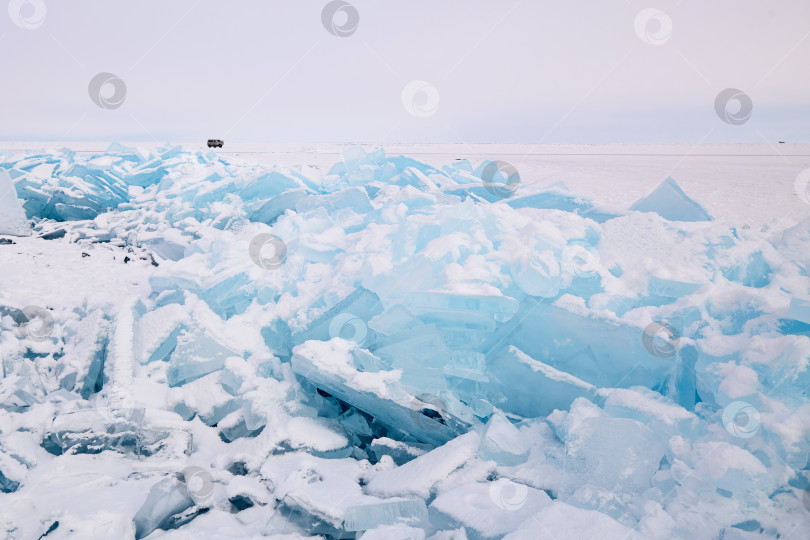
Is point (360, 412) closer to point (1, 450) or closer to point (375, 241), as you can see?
point (375, 241)

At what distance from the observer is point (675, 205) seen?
3547 millimetres

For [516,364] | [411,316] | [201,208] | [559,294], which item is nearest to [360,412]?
[411,316]

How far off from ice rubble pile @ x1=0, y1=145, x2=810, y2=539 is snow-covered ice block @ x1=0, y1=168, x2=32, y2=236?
12.2 feet

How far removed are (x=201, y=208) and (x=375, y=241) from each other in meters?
4.13

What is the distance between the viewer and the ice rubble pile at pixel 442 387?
5.16ft

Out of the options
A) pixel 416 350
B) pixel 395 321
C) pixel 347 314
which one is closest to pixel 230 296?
pixel 347 314

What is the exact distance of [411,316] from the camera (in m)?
2.50

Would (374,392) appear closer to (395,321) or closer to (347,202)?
(395,321)

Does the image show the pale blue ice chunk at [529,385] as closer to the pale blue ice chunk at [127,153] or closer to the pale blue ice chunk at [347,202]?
the pale blue ice chunk at [347,202]

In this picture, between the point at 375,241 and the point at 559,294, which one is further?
the point at 375,241

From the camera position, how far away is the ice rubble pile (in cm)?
157

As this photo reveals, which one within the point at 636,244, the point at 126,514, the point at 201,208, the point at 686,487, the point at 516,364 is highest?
the point at 201,208

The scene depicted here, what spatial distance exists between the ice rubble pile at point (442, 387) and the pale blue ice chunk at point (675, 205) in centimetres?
2

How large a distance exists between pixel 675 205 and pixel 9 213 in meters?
8.05
